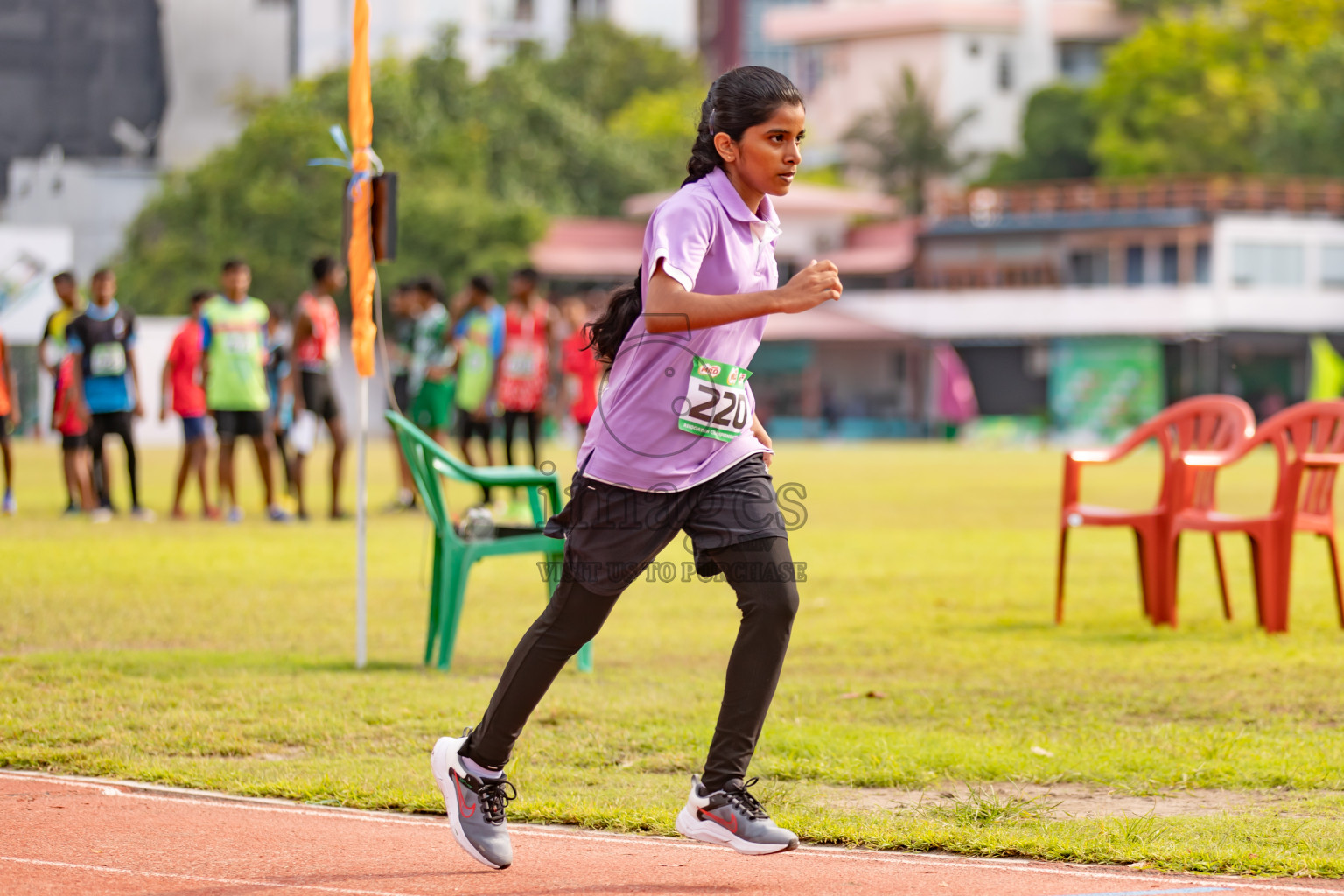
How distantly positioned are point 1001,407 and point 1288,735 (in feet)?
161

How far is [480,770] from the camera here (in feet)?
14.9

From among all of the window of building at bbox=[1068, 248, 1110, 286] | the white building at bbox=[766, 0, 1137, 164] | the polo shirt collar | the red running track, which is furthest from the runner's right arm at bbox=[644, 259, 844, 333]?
the white building at bbox=[766, 0, 1137, 164]

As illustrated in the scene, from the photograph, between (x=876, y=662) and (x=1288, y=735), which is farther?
(x=876, y=662)

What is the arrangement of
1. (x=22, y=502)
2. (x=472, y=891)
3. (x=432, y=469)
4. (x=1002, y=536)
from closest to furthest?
(x=472, y=891) < (x=432, y=469) < (x=1002, y=536) < (x=22, y=502)

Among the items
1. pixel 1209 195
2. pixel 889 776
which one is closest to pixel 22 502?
pixel 889 776

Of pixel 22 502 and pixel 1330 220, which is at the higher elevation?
pixel 1330 220

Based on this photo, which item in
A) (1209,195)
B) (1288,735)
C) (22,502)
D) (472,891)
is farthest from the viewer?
(1209,195)

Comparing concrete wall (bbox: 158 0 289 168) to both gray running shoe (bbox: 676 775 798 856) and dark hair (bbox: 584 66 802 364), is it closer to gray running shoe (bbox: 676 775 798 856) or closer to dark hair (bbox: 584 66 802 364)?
dark hair (bbox: 584 66 802 364)

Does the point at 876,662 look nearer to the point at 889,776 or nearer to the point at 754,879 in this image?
the point at 889,776

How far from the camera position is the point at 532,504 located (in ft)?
26.2

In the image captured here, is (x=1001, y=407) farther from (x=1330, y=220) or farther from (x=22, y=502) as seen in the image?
(x=22, y=502)

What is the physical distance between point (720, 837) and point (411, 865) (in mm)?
808

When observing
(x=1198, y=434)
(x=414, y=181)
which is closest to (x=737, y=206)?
(x=1198, y=434)

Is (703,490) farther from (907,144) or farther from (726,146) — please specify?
(907,144)
